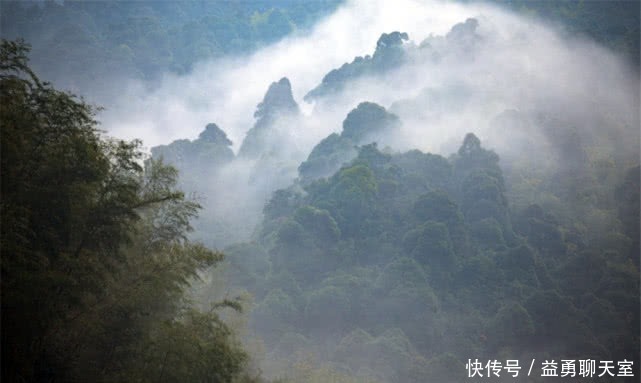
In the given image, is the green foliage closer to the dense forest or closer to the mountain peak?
the dense forest

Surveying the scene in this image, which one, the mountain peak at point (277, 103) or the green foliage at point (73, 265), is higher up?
the mountain peak at point (277, 103)

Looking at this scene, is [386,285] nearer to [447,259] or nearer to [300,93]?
[447,259]

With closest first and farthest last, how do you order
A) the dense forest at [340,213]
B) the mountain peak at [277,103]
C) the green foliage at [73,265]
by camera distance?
the green foliage at [73,265] < the dense forest at [340,213] < the mountain peak at [277,103]

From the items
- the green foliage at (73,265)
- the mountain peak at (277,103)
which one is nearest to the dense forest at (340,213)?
the green foliage at (73,265)

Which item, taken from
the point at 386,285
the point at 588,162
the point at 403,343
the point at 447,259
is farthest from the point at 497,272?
the point at 588,162

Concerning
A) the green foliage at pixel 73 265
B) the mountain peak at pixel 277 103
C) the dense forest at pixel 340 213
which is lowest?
the green foliage at pixel 73 265

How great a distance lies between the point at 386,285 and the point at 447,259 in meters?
6.71

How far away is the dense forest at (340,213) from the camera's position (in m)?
10.8

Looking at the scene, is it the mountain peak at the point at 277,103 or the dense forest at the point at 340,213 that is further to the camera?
the mountain peak at the point at 277,103

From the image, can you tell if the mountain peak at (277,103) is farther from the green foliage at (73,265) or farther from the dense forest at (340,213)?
the green foliage at (73,265)

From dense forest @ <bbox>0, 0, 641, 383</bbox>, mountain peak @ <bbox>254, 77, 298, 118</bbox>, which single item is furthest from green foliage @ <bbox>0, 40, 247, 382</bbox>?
mountain peak @ <bbox>254, 77, 298, 118</bbox>

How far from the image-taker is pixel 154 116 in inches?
4429

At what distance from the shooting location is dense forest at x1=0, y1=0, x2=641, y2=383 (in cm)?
1078

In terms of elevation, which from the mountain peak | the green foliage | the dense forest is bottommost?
the green foliage
